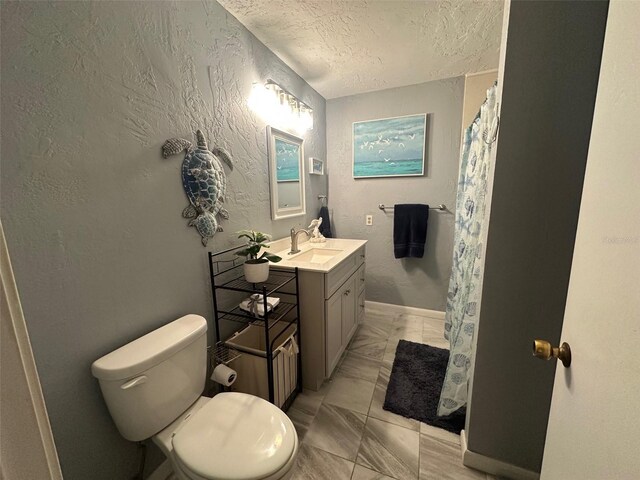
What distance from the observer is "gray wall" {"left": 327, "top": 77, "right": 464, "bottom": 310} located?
7.63 ft

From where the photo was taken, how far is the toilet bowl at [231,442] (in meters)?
0.83

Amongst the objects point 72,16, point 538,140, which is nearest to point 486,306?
point 538,140

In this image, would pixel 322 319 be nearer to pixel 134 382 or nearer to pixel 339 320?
pixel 339 320

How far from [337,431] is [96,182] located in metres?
1.60

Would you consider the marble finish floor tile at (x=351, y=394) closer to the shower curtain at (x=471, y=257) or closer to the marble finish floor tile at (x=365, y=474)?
the marble finish floor tile at (x=365, y=474)

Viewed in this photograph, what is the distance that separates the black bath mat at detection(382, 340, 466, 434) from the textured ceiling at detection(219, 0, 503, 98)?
2.24 m

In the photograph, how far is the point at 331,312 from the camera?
1636 mm

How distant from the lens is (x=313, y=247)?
2189 mm

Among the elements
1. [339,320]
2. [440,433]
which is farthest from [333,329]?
[440,433]

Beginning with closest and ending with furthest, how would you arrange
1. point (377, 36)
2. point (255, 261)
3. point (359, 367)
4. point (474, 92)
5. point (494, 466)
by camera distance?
point (494, 466), point (255, 261), point (377, 36), point (359, 367), point (474, 92)

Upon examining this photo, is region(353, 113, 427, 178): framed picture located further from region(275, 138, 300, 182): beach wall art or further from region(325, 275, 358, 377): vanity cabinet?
region(325, 275, 358, 377): vanity cabinet

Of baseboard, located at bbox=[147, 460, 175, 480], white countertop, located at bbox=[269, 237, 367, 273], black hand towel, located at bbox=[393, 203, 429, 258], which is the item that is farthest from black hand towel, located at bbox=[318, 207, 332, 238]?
baseboard, located at bbox=[147, 460, 175, 480]

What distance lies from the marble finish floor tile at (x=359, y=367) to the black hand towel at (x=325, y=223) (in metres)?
1.15

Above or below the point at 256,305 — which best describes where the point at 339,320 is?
below
